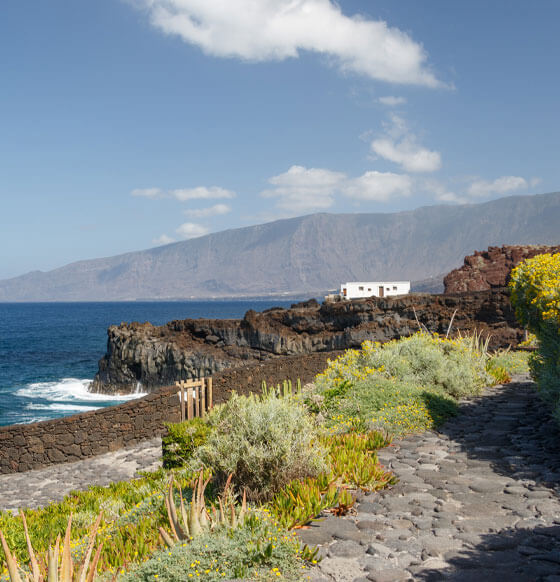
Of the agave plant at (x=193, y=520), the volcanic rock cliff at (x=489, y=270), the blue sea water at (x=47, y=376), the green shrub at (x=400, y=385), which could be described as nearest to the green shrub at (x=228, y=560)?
the agave plant at (x=193, y=520)

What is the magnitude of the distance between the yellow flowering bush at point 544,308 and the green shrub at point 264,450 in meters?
3.66

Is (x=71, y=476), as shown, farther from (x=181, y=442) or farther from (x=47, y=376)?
(x=47, y=376)

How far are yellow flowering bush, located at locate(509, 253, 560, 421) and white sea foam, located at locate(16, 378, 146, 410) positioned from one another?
1207 inches

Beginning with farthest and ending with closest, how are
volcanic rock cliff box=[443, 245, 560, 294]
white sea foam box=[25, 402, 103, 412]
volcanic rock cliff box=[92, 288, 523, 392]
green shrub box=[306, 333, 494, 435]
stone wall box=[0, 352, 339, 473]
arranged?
volcanic rock cliff box=[443, 245, 560, 294]
volcanic rock cliff box=[92, 288, 523, 392]
white sea foam box=[25, 402, 103, 412]
stone wall box=[0, 352, 339, 473]
green shrub box=[306, 333, 494, 435]

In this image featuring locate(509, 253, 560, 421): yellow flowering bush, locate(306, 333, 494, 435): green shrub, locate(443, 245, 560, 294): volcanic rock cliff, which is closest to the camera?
locate(509, 253, 560, 421): yellow flowering bush

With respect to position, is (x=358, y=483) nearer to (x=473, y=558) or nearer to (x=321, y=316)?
(x=473, y=558)

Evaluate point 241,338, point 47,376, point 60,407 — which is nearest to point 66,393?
point 60,407

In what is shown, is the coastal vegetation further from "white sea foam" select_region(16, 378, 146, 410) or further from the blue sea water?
"white sea foam" select_region(16, 378, 146, 410)

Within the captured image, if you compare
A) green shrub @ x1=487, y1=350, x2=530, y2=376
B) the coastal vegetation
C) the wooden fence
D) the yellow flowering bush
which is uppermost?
the yellow flowering bush

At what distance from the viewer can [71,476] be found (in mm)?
11820

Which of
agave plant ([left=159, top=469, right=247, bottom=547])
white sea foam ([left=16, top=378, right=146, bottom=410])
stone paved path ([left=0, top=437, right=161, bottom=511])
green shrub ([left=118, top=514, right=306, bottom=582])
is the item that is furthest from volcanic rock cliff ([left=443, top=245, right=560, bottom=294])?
green shrub ([left=118, top=514, right=306, bottom=582])

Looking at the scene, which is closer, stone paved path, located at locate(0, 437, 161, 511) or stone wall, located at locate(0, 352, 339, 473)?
stone paved path, located at locate(0, 437, 161, 511)

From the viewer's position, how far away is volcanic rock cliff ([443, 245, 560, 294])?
48.7 meters

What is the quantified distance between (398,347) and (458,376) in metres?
1.71
